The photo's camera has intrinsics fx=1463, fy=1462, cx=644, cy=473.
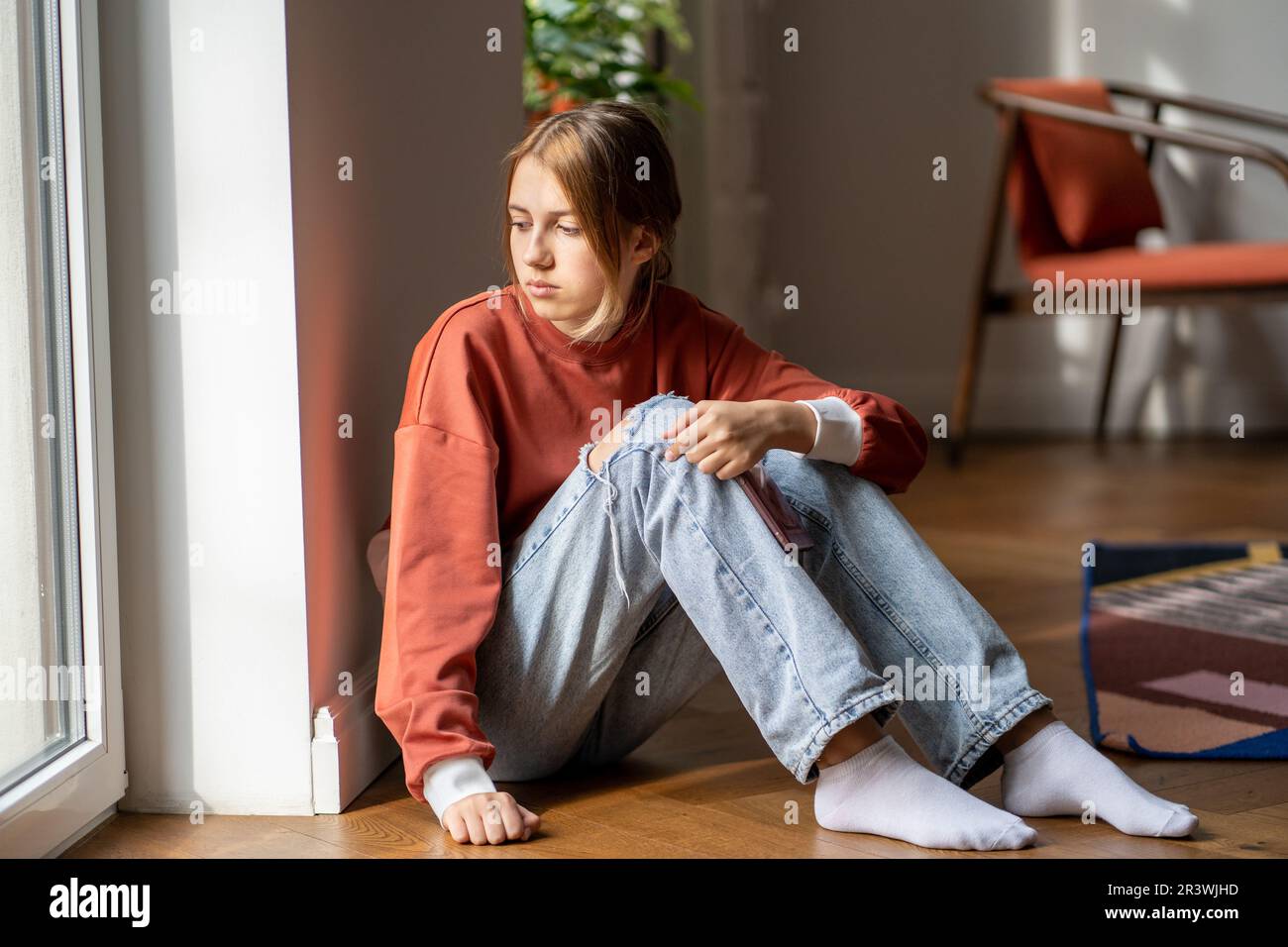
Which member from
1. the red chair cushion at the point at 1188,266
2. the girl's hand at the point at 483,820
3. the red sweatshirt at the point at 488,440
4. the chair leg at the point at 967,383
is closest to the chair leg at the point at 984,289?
the chair leg at the point at 967,383

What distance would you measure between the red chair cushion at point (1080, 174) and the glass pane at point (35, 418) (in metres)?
2.42

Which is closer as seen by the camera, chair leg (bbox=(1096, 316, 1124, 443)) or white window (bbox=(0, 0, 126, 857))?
white window (bbox=(0, 0, 126, 857))

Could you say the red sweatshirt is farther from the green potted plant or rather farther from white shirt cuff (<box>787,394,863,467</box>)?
the green potted plant

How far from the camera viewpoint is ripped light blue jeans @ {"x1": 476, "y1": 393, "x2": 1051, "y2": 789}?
1.07 m

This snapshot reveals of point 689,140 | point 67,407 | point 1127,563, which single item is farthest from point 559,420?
point 689,140

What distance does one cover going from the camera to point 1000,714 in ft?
3.67

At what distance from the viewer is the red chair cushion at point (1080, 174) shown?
10.2 ft

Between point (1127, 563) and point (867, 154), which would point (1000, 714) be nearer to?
point (1127, 563)

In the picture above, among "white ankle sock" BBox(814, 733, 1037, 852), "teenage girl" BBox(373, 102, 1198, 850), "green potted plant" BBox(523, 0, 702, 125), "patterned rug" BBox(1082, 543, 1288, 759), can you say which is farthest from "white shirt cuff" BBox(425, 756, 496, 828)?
"green potted plant" BBox(523, 0, 702, 125)

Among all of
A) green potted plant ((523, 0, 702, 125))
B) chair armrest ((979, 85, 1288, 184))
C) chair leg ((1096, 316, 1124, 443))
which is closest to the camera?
green potted plant ((523, 0, 702, 125))

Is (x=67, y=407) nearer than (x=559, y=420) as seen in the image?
Yes

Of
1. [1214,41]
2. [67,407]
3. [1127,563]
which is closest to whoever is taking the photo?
[67,407]

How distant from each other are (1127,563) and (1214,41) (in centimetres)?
198

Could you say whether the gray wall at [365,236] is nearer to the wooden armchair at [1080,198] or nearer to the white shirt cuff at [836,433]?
the white shirt cuff at [836,433]
